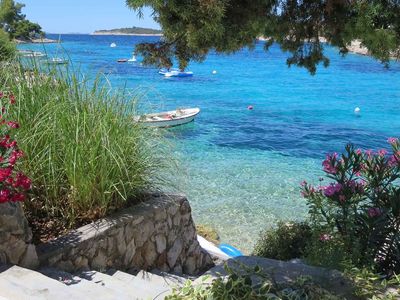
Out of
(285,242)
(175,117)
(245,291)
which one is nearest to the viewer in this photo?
(245,291)

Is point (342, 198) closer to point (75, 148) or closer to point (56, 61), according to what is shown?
point (75, 148)

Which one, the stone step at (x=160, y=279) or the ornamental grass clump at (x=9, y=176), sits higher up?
the ornamental grass clump at (x=9, y=176)

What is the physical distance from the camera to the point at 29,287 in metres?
2.67

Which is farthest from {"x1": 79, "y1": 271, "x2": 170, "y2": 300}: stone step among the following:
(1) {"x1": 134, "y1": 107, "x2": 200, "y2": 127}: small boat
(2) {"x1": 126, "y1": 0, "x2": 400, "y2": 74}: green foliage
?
(1) {"x1": 134, "y1": 107, "x2": 200, "y2": 127}: small boat

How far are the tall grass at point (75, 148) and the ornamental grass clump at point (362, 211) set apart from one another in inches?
66.1

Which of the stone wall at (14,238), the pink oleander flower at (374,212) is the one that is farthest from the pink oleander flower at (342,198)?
the stone wall at (14,238)

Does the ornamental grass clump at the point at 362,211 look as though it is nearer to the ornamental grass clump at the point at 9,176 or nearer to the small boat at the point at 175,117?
the ornamental grass clump at the point at 9,176

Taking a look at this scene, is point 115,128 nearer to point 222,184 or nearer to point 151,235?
point 151,235

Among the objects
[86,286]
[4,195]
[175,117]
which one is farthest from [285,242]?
[175,117]

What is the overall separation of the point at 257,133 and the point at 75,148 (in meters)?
14.4

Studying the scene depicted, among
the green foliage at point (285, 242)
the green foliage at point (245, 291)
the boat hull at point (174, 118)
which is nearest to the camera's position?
the green foliage at point (245, 291)

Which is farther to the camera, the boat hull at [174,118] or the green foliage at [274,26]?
the boat hull at [174,118]

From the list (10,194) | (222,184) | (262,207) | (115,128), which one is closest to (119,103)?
(115,128)

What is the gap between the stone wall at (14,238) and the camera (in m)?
2.96
